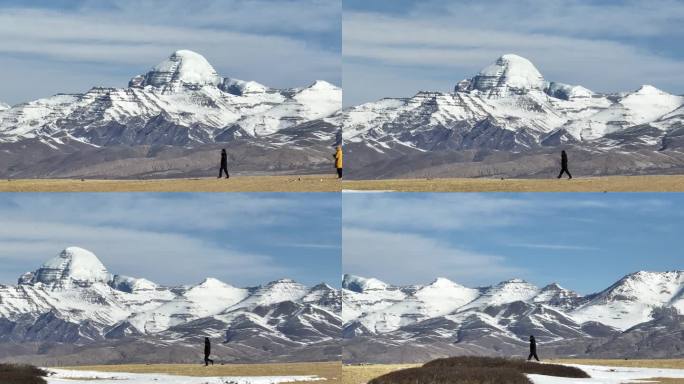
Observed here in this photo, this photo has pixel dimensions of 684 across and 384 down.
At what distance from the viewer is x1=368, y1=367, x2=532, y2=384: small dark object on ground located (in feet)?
201

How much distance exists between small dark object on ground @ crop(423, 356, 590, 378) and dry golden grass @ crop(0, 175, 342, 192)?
1427 cm

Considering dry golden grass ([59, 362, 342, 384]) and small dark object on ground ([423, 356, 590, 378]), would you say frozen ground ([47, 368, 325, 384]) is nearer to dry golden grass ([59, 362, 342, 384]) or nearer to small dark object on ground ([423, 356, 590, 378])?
dry golden grass ([59, 362, 342, 384])

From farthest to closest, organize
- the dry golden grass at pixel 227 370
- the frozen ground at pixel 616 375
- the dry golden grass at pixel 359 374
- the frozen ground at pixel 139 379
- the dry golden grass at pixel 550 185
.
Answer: the dry golden grass at pixel 550 185
the dry golden grass at pixel 227 370
the dry golden grass at pixel 359 374
the frozen ground at pixel 139 379
the frozen ground at pixel 616 375

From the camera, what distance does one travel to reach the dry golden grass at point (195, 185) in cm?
8200

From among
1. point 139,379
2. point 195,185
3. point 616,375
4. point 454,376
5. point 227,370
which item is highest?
point 195,185

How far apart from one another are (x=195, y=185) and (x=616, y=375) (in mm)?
32191

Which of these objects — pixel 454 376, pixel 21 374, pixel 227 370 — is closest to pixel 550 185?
pixel 227 370

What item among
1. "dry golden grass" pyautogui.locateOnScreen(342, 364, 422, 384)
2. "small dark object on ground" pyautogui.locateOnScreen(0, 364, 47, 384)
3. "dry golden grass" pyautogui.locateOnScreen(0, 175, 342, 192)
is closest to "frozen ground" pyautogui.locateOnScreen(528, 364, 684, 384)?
"dry golden grass" pyautogui.locateOnScreen(342, 364, 422, 384)

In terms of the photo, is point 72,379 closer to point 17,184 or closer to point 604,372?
point 17,184

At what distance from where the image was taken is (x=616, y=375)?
240ft

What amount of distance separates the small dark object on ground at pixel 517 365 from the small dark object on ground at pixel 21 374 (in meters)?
22.6

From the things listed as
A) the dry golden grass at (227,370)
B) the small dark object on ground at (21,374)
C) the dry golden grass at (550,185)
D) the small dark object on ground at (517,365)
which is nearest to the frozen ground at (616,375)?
the small dark object on ground at (517,365)

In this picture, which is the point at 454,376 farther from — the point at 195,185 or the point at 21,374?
the point at 195,185

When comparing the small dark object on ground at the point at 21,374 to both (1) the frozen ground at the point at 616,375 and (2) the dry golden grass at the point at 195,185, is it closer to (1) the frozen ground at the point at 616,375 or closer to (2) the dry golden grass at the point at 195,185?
(2) the dry golden grass at the point at 195,185
